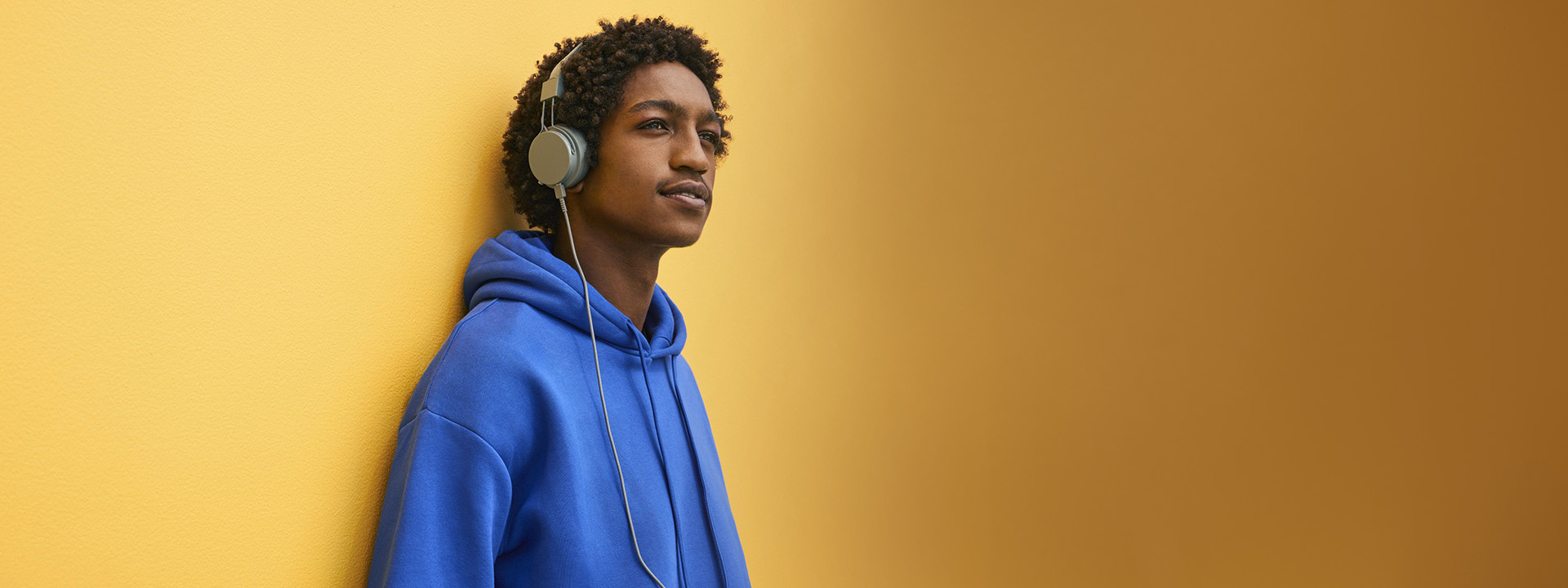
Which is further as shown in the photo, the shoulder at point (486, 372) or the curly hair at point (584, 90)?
the curly hair at point (584, 90)

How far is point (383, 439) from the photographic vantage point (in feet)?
3.05

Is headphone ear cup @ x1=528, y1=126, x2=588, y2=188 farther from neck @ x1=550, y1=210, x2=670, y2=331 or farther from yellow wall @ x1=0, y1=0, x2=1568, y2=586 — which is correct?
yellow wall @ x1=0, y1=0, x2=1568, y2=586

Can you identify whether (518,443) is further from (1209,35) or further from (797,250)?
(1209,35)

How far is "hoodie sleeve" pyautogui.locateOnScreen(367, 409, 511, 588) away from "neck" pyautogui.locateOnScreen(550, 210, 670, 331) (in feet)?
0.93

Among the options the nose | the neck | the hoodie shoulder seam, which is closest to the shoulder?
the hoodie shoulder seam

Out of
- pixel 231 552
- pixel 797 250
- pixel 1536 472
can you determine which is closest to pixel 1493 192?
pixel 1536 472

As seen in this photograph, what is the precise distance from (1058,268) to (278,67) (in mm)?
1705

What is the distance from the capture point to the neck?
1.11 m

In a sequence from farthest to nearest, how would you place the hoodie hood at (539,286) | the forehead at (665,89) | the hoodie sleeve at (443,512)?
the forehead at (665,89) < the hoodie hood at (539,286) < the hoodie sleeve at (443,512)

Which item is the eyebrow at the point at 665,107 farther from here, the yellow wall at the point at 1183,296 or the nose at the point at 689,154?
the yellow wall at the point at 1183,296

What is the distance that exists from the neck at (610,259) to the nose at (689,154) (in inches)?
3.9

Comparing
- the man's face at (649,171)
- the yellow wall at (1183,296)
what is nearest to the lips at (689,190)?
the man's face at (649,171)

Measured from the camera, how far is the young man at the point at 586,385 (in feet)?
2.84

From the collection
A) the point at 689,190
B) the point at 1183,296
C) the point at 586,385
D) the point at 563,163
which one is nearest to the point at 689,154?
the point at 689,190
